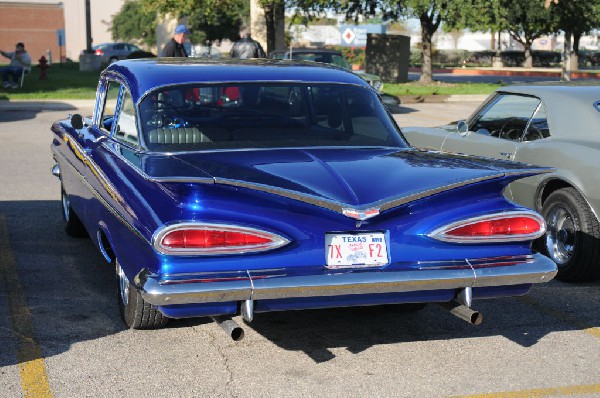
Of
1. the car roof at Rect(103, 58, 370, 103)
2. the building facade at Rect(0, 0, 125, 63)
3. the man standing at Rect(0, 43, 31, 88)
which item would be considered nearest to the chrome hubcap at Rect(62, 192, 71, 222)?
the car roof at Rect(103, 58, 370, 103)

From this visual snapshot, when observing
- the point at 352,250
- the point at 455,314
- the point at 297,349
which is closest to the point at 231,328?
the point at 352,250

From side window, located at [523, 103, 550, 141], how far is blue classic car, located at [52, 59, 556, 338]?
78.6 inches

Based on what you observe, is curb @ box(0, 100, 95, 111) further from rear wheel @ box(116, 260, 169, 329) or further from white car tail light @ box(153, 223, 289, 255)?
white car tail light @ box(153, 223, 289, 255)

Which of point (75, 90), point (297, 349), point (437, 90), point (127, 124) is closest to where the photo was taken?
point (297, 349)

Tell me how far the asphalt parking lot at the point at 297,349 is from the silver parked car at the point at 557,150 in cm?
31

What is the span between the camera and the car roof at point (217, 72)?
6.11 meters

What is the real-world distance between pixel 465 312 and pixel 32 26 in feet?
279

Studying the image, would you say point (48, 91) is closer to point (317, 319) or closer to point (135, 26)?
point (317, 319)

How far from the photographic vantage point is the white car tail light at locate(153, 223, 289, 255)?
4.56 meters

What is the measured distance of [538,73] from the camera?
170 feet

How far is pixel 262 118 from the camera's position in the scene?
Answer: 19.9ft

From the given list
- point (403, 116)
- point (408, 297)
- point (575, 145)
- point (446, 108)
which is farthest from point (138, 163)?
point (446, 108)

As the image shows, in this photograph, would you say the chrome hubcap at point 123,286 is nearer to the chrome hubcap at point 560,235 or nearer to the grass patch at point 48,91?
the chrome hubcap at point 560,235

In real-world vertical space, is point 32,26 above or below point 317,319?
above
